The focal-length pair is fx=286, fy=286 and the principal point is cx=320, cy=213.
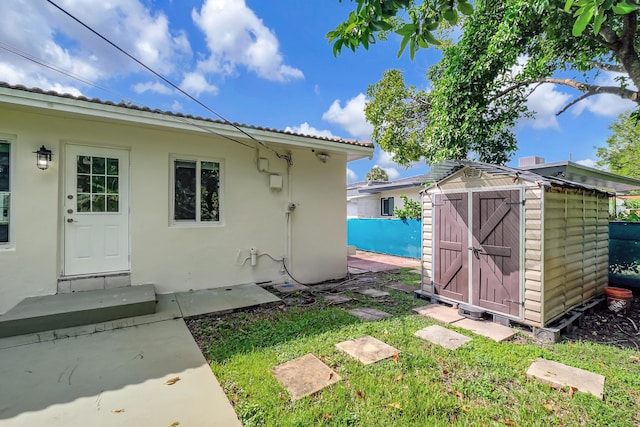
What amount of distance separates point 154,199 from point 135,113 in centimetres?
140

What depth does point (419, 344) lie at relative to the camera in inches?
130

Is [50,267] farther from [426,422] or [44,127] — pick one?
[426,422]

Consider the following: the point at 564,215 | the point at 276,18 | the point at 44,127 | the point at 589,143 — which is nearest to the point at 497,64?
the point at 564,215

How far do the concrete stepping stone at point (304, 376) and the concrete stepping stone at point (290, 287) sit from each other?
2.71 metres

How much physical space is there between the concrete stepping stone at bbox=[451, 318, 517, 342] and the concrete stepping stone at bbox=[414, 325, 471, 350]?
0.32 m

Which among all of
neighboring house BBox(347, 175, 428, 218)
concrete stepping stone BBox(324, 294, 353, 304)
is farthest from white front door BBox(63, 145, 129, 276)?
neighboring house BBox(347, 175, 428, 218)

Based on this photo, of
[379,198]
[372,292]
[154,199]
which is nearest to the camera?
[154,199]

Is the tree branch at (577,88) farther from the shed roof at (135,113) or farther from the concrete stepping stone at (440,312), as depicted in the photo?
the concrete stepping stone at (440,312)

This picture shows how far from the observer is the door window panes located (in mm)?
4543

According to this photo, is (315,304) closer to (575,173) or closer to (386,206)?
(575,173)

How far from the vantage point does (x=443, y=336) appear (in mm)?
3535

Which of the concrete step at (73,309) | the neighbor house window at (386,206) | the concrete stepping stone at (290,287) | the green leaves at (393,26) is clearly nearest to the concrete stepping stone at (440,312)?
the concrete stepping stone at (290,287)

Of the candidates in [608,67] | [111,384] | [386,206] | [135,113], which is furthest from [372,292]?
[386,206]

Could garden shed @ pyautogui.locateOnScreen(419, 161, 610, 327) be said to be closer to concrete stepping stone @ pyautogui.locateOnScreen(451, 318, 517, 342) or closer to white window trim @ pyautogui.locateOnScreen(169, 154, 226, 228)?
concrete stepping stone @ pyautogui.locateOnScreen(451, 318, 517, 342)
